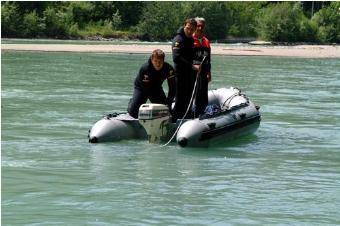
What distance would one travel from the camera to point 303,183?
943cm

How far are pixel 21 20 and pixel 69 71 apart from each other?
39387 mm

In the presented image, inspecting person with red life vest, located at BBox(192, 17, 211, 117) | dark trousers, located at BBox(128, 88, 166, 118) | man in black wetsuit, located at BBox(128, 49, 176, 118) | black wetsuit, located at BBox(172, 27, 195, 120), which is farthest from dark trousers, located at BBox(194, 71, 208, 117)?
dark trousers, located at BBox(128, 88, 166, 118)

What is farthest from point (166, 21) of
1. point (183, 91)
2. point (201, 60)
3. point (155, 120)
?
point (155, 120)

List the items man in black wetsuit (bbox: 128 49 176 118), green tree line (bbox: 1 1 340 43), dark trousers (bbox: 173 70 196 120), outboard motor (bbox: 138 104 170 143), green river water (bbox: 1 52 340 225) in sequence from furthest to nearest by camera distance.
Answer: green tree line (bbox: 1 1 340 43), dark trousers (bbox: 173 70 196 120), man in black wetsuit (bbox: 128 49 176 118), outboard motor (bbox: 138 104 170 143), green river water (bbox: 1 52 340 225)

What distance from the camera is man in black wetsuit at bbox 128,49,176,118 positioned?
1172cm

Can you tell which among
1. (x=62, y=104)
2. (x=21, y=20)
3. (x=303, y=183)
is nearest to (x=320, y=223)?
(x=303, y=183)

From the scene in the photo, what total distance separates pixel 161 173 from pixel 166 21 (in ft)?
214

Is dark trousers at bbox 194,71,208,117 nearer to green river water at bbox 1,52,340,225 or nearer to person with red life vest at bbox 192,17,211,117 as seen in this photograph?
person with red life vest at bbox 192,17,211,117

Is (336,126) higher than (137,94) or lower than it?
lower

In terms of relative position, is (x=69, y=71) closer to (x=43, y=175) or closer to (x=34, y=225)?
(x=43, y=175)

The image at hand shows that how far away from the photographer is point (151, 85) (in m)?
11.9

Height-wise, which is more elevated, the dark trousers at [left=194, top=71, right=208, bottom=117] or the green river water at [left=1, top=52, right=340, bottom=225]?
the dark trousers at [left=194, top=71, right=208, bottom=117]

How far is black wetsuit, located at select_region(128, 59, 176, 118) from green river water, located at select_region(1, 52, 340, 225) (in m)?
0.61

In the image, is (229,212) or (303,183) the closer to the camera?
(229,212)
